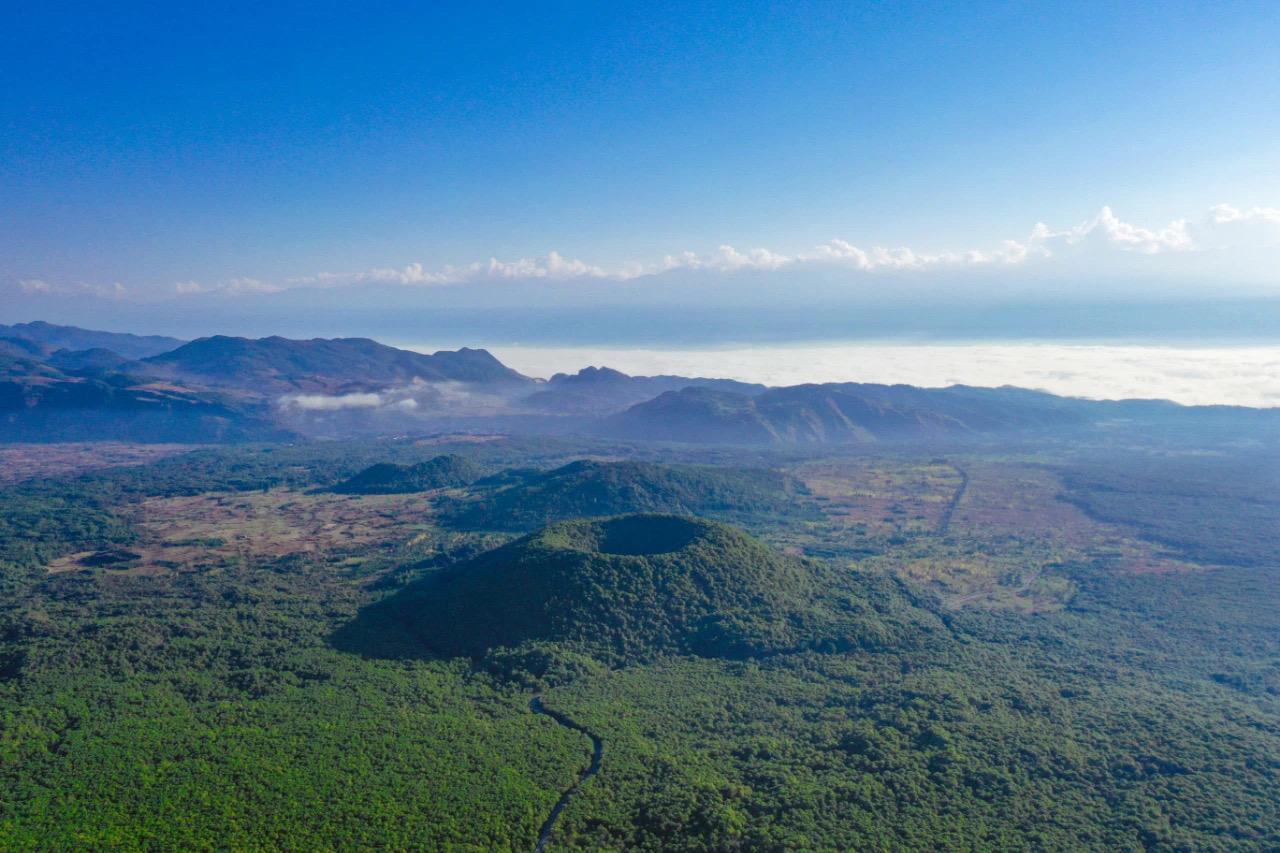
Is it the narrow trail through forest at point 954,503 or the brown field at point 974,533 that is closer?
the brown field at point 974,533

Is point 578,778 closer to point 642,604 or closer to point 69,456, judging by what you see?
point 642,604

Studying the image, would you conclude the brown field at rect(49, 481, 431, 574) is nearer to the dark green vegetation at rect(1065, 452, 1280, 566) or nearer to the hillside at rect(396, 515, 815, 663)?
the hillside at rect(396, 515, 815, 663)

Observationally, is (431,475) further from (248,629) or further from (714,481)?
(248,629)

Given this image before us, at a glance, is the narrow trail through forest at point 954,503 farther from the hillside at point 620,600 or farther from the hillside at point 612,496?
the hillside at point 620,600

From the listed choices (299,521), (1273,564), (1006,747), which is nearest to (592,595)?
(1006,747)

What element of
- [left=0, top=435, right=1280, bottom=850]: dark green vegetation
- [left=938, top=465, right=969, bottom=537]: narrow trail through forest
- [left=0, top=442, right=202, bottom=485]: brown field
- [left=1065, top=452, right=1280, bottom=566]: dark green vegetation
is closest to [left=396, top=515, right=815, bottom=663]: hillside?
[left=0, top=435, right=1280, bottom=850]: dark green vegetation

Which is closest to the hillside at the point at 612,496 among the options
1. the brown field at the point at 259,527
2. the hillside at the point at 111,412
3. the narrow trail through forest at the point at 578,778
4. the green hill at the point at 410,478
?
the brown field at the point at 259,527
